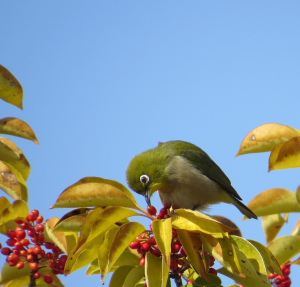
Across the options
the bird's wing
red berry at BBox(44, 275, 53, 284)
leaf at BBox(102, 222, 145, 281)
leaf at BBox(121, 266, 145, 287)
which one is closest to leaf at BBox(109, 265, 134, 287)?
leaf at BBox(121, 266, 145, 287)

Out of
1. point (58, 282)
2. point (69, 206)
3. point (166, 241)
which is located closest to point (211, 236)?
point (166, 241)

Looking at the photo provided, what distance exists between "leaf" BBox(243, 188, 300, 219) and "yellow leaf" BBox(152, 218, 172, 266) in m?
1.17

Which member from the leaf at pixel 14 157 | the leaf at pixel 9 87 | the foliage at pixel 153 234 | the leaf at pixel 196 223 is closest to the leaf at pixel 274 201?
the foliage at pixel 153 234

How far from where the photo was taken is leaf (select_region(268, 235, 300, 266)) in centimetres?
357

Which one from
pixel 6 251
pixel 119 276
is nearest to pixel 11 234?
pixel 6 251

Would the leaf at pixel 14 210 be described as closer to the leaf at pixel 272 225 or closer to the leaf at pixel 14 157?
the leaf at pixel 14 157

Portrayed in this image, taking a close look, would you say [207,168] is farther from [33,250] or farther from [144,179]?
[33,250]

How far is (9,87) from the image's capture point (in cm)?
380

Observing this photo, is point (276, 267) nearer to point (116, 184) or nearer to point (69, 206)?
point (116, 184)

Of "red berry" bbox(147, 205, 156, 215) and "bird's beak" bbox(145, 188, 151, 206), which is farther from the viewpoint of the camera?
"bird's beak" bbox(145, 188, 151, 206)

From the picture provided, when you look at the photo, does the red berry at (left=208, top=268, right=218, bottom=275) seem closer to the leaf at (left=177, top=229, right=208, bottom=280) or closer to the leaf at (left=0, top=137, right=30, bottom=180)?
the leaf at (left=177, top=229, right=208, bottom=280)

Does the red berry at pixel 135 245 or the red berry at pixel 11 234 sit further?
the red berry at pixel 11 234

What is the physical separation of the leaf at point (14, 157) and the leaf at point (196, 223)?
1.78 metres

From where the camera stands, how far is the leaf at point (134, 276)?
296cm
